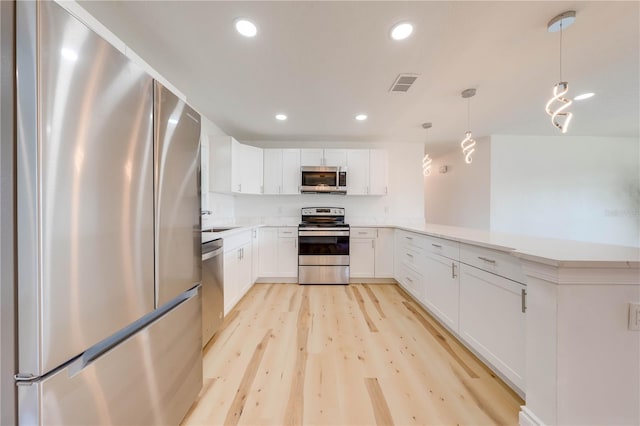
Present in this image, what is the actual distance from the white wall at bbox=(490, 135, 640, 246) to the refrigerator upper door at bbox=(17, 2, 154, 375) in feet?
17.4

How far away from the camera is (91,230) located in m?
0.77

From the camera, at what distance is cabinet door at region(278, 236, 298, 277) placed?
3814mm

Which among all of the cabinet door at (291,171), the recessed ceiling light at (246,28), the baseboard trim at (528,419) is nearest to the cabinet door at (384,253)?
the cabinet door at (291,171)

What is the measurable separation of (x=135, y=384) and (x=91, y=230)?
651 millimetres

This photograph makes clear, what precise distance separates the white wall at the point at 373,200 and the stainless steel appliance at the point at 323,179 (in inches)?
15.8

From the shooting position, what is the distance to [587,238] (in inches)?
181

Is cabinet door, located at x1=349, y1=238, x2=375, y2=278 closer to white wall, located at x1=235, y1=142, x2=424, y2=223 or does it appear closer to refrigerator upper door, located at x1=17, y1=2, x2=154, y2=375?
white wall, located at x1=235, y1=142, x2=424, y2=223

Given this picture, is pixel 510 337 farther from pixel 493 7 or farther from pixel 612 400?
pixel 493 7

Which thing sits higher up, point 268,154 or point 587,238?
point 268,154

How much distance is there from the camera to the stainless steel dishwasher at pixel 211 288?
6.26 ft

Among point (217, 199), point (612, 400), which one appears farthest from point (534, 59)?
point (217, 199)

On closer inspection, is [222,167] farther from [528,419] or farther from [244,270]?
[528,419]

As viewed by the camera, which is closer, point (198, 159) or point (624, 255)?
point (624, 255)

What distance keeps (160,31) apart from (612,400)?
10.7ft
